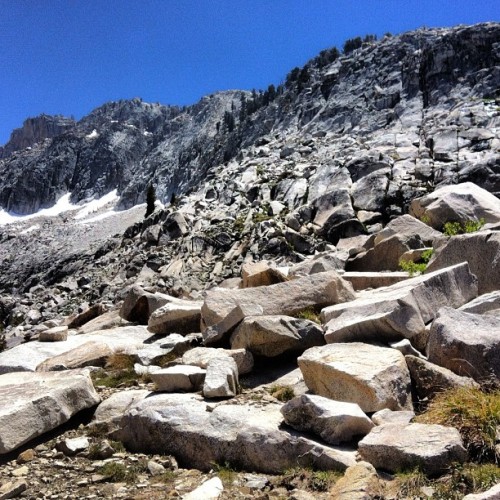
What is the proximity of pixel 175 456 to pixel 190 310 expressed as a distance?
5756 mm

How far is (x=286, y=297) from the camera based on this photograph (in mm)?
9875

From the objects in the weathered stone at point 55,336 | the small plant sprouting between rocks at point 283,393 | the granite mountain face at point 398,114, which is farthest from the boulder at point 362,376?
the granite mountain face at point 398,114

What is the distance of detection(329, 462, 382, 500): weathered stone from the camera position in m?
4.16

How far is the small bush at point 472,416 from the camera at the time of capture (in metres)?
4.56

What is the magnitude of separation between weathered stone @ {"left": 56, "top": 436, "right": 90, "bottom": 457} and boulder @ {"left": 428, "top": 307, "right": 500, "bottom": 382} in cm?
492

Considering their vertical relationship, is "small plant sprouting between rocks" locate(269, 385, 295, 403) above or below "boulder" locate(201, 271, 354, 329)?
below

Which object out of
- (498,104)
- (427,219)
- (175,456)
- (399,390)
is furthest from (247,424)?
(498,104)

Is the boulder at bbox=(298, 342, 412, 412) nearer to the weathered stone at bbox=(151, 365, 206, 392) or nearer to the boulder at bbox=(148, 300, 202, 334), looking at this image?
the weathered stone at bbox=(151, 365, 206, 392)

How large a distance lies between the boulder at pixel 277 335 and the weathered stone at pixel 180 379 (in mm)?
1093

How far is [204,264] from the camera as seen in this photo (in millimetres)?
37344

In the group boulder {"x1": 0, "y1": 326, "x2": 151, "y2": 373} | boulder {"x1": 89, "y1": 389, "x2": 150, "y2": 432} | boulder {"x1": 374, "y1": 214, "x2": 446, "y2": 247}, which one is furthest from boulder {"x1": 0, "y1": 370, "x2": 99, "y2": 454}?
boulder {"x1": 374, "y1": 214, "x2": 446, "y2": 247}

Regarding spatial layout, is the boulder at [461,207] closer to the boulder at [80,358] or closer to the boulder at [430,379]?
the boulder at [430,379]

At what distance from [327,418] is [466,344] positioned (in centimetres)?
219

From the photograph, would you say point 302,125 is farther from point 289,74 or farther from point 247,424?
point 247,424
